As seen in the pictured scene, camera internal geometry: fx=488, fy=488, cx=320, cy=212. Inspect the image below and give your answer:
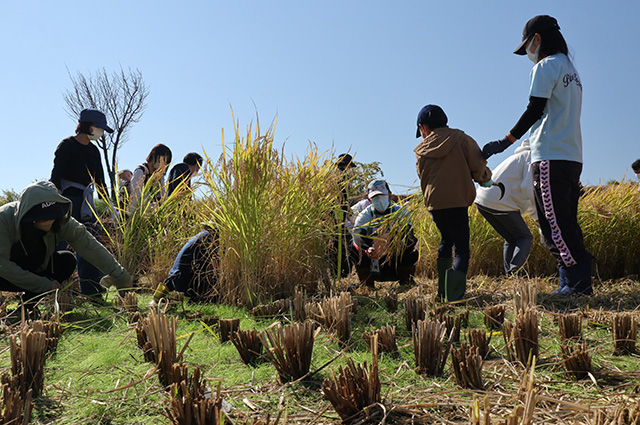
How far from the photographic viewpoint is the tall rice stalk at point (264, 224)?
132 inches

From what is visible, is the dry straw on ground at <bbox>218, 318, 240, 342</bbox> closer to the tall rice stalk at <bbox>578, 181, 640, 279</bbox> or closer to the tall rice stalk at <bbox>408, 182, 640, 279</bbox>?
the tall rice stalk at <bbox>408, 182, 640, 279</bbox>

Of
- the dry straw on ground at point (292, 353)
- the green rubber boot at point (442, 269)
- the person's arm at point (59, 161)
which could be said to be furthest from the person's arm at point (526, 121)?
the person's arm at point (59, 161)

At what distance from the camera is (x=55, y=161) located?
4.52 meters

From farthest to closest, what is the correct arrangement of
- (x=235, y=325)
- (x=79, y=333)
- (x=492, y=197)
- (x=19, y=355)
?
1. (x=492, y=197)
2. (x=79, y=333)
3. (x=235, y=325)
4. (x=19, y=355)

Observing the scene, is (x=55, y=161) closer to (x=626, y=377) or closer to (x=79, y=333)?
(x=79, y=333)

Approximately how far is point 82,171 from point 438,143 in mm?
3330

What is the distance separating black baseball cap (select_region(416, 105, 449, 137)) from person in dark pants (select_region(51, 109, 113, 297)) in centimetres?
295

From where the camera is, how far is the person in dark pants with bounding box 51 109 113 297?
441 centimetres

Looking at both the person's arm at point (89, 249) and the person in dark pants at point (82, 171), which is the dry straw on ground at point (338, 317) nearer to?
the person's arm at point (89, 249)

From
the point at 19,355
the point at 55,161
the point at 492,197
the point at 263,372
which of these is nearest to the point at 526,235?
the point at 492,197

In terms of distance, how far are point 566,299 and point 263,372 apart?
7.65ft

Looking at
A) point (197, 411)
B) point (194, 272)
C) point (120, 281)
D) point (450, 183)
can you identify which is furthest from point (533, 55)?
point (120, 281)

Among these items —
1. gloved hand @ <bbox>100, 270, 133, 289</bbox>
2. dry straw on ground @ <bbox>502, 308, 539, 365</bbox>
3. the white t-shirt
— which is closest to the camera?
dry straw on ground @ <bbox>502, 308, 539, 365</bbox>

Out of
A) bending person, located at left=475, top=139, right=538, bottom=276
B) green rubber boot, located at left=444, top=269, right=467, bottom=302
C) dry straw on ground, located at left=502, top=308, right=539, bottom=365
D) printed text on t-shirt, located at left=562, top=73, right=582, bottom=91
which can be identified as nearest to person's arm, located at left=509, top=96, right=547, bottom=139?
printed text on t-shirt, located at left=562, top=73, right=582, bottom=91
